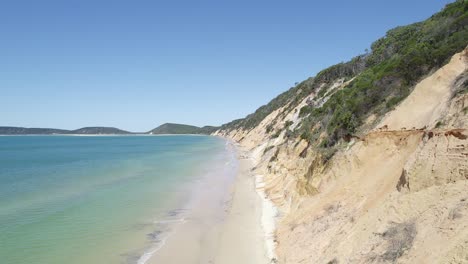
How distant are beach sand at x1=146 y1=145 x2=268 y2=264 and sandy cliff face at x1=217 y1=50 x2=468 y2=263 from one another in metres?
1.23

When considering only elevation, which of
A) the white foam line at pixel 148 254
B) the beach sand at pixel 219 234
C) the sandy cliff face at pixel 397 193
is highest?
the sandy cliff face at pixel 397 193

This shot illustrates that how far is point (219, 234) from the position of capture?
16250 millimetres

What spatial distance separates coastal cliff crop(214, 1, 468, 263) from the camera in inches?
317

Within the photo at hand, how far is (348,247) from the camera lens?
9688 millimetres

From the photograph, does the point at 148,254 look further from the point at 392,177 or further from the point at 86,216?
the point at 392,177

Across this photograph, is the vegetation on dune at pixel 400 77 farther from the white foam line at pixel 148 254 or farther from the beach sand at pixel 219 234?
the white foam line at pixel 148 254

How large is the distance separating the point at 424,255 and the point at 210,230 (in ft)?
36.6

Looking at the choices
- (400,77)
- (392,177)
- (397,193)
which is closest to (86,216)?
(392,177)

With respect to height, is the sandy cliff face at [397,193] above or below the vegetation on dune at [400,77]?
below

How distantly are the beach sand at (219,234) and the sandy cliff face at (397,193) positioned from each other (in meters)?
1.23

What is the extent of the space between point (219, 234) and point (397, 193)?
858cm

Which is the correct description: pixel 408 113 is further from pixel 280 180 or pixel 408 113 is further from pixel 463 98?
pixel 280 180

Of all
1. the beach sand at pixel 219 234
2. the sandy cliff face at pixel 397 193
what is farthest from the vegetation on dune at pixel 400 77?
the beach sand at pixel 219 234

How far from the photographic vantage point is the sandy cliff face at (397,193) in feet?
25.6
